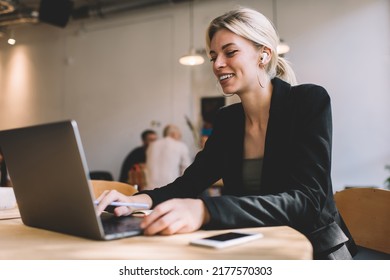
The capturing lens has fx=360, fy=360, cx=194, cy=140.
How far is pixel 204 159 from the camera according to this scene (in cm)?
133

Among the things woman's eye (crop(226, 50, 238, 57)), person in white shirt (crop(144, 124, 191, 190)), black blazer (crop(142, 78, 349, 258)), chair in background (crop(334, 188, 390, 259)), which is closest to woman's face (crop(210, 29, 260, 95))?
woman's eye (crop(226, 50, 238, 57))

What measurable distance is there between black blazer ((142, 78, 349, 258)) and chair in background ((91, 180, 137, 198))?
361 millimetres

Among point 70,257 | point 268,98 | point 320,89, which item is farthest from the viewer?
point 268,98

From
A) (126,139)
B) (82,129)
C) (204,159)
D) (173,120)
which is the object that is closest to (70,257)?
(204,159)

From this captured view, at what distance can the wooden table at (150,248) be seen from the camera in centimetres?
56

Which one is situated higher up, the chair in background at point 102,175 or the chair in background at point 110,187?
the chair in background at point 110,187

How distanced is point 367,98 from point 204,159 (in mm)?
3664

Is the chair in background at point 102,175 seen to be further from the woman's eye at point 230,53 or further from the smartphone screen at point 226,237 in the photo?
the smartphone screen at point 226,237

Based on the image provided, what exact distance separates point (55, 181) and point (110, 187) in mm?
926

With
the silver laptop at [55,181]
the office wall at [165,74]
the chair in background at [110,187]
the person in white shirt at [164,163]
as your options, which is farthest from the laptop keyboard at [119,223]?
the person in white shirt at [164,163]

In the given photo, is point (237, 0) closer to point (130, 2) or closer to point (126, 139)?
point (130, 2)

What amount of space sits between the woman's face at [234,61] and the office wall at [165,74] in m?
2.58

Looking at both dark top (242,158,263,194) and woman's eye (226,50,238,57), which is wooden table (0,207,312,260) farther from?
woman's eye (226,50,238,57)
